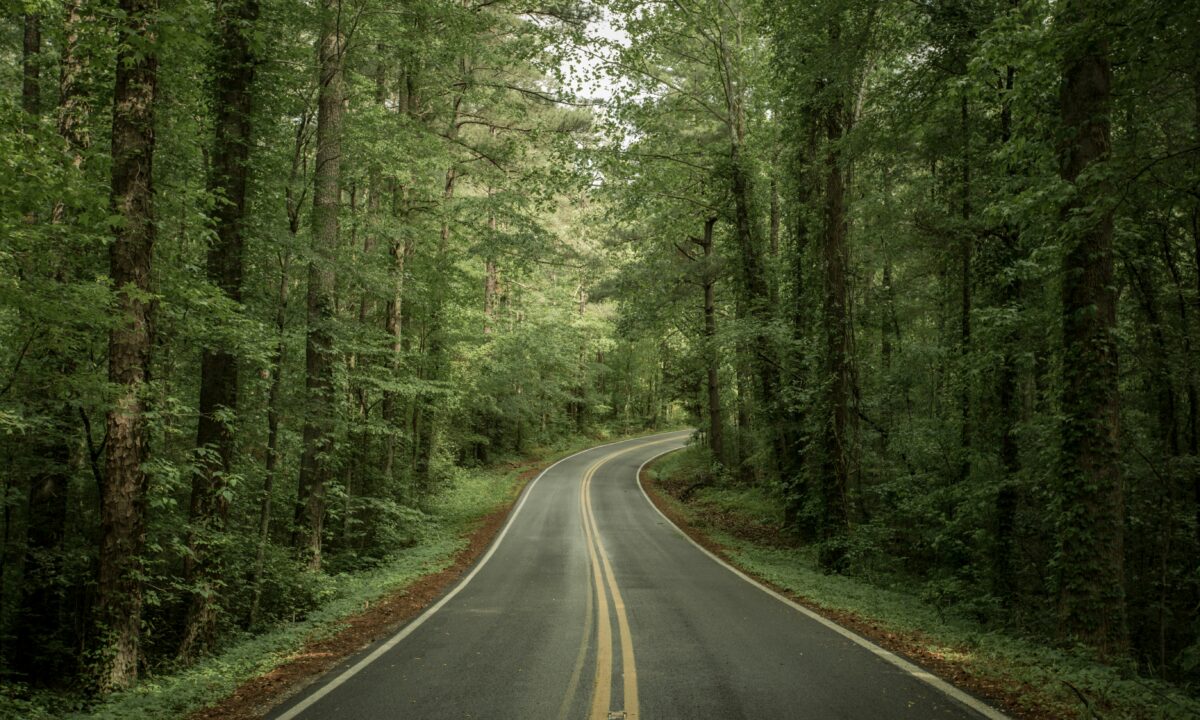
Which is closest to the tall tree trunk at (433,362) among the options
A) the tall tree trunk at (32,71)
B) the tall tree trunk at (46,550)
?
the tall tree trunk at (32,71)

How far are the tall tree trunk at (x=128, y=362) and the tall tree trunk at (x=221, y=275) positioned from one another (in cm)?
163

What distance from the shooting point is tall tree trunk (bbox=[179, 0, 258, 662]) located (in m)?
8.02

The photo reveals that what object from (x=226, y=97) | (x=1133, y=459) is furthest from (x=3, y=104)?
(x=1133, y=459)

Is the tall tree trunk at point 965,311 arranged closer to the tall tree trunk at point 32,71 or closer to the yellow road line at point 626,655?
the yellow road line at point 626,655

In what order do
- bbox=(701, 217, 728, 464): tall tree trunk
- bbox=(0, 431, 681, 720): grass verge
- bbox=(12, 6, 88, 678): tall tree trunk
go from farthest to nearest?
bbox=(701, 217, 728, 464): tall tree trunk < bbox=(12, 6, 88, 678): tall tree trunk < bbox=(0, 431, 681, 720): grass verge

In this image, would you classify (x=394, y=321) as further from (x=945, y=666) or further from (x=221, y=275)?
(x=945, y=666)

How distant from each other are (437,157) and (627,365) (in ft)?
108

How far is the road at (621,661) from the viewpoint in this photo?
4.94m

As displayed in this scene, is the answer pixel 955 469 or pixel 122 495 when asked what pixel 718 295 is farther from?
pixel 122 495

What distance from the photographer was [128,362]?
6246 millimetres

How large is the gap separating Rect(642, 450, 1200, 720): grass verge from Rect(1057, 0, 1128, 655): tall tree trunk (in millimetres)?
708

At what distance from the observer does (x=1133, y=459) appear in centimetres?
938

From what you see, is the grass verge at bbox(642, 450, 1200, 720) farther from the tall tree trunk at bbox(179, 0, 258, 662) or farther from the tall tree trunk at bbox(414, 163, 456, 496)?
the tall tree trunk at bbox(414, 163, 456, 496)

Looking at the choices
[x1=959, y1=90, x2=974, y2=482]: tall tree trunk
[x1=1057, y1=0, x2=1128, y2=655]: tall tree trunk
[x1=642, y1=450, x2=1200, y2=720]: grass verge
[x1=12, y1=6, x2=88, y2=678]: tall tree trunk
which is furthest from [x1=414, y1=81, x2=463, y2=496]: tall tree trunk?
[x1=1057, y1=0, x2=1128, y2=655]: tall tree trunk
